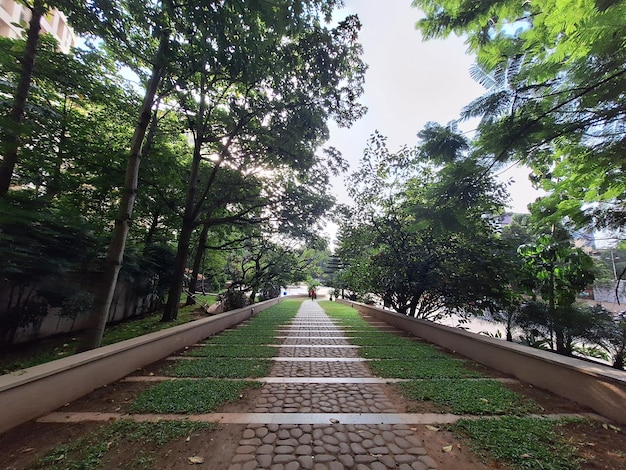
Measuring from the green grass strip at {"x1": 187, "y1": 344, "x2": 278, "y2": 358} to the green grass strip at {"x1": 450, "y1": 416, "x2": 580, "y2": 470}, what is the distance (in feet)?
11.3

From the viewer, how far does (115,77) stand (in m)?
7.42

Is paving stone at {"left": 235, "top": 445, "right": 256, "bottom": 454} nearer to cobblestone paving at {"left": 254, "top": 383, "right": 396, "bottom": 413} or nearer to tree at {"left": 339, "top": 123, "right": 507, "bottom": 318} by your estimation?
cobblestone paving at {"left": 254, "top": 383, "right": 396, "bottom": 413}

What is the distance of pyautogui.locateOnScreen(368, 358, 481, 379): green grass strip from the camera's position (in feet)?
12.6

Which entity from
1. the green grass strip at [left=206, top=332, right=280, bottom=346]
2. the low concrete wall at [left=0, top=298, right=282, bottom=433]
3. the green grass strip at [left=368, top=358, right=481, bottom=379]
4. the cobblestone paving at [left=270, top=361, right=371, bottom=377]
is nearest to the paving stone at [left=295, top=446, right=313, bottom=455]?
the cobblestone paving at [left=270, top=361, right=371, bottom=377]

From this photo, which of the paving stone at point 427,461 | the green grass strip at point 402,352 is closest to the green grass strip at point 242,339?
the green grass strip at point 402,352

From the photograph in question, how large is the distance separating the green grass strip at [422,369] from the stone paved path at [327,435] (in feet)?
1.36

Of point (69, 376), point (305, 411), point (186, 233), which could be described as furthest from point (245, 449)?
point (186, 233)

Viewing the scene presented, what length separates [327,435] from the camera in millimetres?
2363

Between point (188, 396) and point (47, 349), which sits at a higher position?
point (188, 396)

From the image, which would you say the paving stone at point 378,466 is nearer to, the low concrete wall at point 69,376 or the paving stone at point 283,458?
the paving stone at point 283,458

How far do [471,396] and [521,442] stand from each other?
0.91 meters

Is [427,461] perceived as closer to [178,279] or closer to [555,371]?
[555,371]

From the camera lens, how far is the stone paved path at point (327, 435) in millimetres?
2023

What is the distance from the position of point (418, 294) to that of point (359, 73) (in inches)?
275
